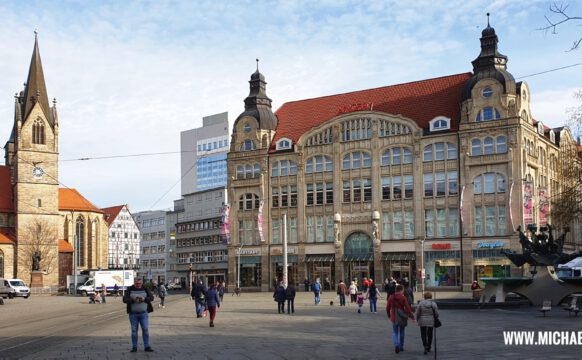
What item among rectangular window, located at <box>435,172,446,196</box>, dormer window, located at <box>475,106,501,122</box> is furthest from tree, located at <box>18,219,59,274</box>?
dormer window, located at <box>475,106,501,122</box>

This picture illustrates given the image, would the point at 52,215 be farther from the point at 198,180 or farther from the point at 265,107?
the point at 198,180

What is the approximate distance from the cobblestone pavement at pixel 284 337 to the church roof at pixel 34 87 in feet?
227

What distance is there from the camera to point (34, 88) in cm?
9950

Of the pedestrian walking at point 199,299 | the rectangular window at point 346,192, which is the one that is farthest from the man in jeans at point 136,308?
the rectangular window at point 346,192

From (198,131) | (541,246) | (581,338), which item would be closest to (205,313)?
(541,246)

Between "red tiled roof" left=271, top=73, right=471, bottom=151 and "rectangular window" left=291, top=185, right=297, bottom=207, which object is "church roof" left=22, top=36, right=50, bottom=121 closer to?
"red tiled roof" left=271, top=73, right=471, bottom=151

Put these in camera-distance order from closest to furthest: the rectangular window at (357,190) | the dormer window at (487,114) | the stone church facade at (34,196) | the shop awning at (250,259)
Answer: the dormer window at (487,114)
the rectangular window at (357,190)
the shop awning at (250,259)
the stone church facade at (34,196)

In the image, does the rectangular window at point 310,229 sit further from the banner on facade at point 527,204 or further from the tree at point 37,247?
the tree at point 37,247

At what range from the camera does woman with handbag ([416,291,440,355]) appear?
18.1m

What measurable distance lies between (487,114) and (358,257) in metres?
18.8

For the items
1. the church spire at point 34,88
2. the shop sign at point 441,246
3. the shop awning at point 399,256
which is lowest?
the shop awning at point 399,256

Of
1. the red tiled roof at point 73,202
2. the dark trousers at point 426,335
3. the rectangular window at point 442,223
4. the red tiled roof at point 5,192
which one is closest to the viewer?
the dark trousers at point 426,335

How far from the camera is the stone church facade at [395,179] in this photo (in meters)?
69.1

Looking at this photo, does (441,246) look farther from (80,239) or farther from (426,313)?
(80,239)
